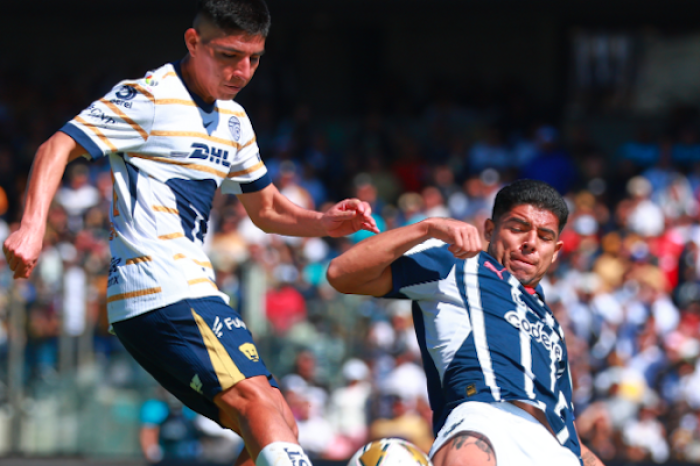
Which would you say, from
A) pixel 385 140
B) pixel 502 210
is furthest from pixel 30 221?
pixel 385 140

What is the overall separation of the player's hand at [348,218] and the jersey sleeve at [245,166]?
0.31 metres

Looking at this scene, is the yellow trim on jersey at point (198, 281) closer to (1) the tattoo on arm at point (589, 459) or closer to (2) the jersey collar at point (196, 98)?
(2) the jersey collar at point (196, 98)

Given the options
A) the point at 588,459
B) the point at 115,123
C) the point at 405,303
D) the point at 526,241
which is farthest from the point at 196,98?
the point at 405,303

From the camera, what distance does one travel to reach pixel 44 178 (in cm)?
252

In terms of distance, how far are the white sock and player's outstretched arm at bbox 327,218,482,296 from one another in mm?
703

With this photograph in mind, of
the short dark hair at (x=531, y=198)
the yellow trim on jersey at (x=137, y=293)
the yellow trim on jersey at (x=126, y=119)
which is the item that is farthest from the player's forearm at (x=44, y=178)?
the short dark hair at (x=531, y=198)

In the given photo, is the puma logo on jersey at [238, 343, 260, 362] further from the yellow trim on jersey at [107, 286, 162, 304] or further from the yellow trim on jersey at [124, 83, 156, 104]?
the yellow trim on jersey at [124, 83, 156, 104]

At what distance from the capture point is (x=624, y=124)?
39.0 feet

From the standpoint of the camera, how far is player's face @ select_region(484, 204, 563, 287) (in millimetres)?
3193

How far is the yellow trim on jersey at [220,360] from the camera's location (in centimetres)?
264

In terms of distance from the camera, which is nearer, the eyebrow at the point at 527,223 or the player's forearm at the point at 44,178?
the player's forearm at the point at 44,178

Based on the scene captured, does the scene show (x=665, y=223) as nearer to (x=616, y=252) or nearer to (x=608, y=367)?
(x=616, y=252)

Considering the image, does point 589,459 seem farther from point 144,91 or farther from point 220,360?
point 144,91

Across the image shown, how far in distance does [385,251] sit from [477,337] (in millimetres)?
487
